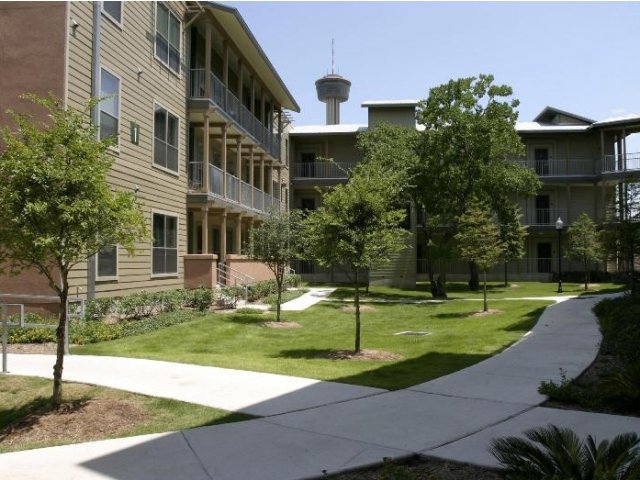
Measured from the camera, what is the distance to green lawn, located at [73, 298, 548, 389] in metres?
10.0

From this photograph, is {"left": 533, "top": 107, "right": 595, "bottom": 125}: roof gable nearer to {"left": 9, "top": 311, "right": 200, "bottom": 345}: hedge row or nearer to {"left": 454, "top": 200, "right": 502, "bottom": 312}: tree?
{"left": 454, "top": 200, "right": 502, "bottom": 312}: tree

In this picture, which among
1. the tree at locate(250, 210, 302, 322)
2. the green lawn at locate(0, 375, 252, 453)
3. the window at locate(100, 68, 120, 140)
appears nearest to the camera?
the green lawn at locate(0, 375, 252, 453)

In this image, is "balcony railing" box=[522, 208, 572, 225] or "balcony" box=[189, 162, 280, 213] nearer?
"balcony" box=[189, 162, 280, 213]

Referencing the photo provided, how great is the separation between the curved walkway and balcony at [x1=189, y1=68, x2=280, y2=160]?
631 inches

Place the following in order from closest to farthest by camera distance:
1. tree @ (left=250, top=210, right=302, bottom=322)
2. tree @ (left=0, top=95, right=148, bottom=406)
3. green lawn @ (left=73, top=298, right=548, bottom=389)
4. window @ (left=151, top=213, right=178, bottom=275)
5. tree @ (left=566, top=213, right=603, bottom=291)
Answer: tree @ (left=0, top=95, right=148, bottom=406) < green lawn @ (left=73, top=298, right=548, bottom=389) < tree @ (left=250, top=210, right=302, bottom=322) < window @ (left=151, top=213, right=178, bottom=275) < tree @ (left=566, top=213, right=603, bottom=291)

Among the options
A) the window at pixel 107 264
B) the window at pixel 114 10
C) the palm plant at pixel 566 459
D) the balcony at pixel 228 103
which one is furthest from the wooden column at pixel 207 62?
the palm plant at pixel 566 459

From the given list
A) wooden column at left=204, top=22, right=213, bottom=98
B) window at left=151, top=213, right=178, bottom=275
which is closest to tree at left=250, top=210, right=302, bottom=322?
window at left=151, top=213, right=178, bottom=275

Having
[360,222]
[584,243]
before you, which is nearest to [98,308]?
[360,222]

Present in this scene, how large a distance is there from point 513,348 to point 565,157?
32905 mm

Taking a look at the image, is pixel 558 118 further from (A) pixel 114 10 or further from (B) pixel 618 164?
(A) pixel 114 10


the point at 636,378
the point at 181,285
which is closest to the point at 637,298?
the point at 636,378

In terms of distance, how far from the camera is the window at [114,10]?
53.7ft

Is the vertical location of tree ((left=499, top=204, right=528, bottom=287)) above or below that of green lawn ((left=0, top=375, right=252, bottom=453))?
above

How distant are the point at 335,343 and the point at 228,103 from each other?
14055 mm
